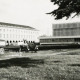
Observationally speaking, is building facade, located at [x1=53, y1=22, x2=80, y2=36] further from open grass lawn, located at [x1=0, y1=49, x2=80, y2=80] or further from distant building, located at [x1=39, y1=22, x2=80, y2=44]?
open grass lawn, located at [x1=0, y1=49, x2=80, y2=80]

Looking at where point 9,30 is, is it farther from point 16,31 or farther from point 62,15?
point 62,15

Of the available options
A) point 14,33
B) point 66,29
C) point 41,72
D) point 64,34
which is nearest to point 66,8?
point 41,72

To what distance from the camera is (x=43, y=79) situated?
29.3ft

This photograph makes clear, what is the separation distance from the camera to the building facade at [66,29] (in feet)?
349

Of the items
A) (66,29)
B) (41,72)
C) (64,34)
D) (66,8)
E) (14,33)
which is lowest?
(41,72)

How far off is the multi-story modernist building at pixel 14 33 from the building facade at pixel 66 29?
18863 mm

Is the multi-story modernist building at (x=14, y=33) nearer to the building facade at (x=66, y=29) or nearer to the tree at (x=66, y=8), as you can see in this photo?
the building facade at (x=66, y=29)

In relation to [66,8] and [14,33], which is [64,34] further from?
[66,8]

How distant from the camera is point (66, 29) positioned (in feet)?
355

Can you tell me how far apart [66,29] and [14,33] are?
28646mm

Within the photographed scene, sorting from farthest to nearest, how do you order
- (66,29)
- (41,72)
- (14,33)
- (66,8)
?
(14,33)
(66,29)
(66,8)
(41,72)

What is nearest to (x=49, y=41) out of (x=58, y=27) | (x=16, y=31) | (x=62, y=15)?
(x=58, y=27)

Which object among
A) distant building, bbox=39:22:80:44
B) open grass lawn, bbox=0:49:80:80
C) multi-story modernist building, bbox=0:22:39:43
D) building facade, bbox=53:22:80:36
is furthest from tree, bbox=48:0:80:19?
building facade, bbox=53:22:80:36

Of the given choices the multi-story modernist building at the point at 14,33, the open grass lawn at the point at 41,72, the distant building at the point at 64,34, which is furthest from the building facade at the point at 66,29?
the open grass lawn at the point at 41,72
